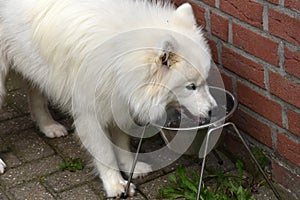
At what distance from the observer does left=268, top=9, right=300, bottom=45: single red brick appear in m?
2.88

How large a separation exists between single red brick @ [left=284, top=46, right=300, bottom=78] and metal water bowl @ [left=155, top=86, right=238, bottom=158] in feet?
1.11

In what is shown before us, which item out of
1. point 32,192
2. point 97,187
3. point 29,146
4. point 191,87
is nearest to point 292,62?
point 191,87

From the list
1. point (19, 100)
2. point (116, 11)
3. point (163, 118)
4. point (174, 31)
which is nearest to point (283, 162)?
point (163, 118)

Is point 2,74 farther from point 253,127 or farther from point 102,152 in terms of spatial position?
point 253,127

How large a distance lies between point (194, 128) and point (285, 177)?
634 millimetres

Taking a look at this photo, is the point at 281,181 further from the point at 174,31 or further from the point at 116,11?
the point at 116,11

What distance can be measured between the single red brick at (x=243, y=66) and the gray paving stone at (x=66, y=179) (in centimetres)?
104

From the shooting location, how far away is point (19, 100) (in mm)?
4488

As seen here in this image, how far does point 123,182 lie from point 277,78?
1035 millimetres

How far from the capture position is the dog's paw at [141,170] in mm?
3584

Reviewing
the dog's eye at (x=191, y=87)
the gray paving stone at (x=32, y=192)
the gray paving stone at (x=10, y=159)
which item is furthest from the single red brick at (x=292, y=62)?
the gray paving stone at (x=10, y=159)

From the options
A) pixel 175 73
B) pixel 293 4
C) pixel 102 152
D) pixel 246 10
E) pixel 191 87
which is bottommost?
pixel 102 152

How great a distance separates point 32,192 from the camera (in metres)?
3.46

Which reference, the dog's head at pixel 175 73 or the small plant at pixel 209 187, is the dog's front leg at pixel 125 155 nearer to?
the small plant at pixel 209 187
